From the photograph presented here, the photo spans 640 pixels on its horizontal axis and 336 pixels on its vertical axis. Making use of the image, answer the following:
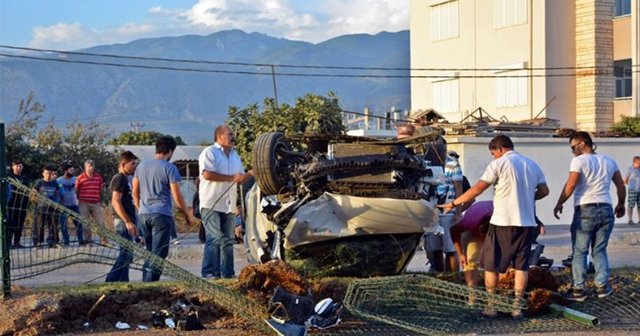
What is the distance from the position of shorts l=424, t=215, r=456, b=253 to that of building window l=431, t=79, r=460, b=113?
2904 cm

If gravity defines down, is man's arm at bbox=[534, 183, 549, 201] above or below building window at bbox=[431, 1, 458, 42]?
below

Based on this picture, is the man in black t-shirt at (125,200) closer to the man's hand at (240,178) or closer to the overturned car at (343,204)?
the man's hand at (240,178)


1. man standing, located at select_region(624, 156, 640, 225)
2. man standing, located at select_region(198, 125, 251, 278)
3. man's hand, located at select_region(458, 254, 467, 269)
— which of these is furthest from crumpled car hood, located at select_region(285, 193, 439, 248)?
man standing, located at select_region(624, 156, 640, 225)

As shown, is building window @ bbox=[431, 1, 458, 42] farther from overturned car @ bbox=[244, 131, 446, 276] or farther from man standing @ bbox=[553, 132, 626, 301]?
man standing @ bbox=[553, 132, 626, 301]

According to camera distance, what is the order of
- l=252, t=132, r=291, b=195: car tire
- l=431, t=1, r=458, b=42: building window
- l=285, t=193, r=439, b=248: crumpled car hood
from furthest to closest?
l=431, t=1, r=458, b=42: building window → l=252, t=132, r=291, b=195: car tire → l=285, t=193, r=439, b=248: crumpled car hood

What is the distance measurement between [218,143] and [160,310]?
3.41 m

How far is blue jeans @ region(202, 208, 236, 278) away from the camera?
10.9 metres

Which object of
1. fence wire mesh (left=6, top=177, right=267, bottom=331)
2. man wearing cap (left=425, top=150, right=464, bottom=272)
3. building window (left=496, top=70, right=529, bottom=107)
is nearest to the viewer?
fence wire mesh (left=6, top=177, right=267, bottom=331)

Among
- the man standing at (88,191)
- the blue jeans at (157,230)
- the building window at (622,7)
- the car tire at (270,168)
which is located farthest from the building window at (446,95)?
the car tire at (270,168)

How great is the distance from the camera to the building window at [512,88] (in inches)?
1423

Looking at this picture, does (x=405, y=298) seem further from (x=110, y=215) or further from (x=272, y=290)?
(x=110, y=215)

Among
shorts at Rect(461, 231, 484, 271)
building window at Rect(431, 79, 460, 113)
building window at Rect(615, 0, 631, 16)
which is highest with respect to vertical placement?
building window at Rect(615, 0, 631, 16)

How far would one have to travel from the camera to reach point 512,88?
36.7 m

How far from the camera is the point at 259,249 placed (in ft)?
33.5
